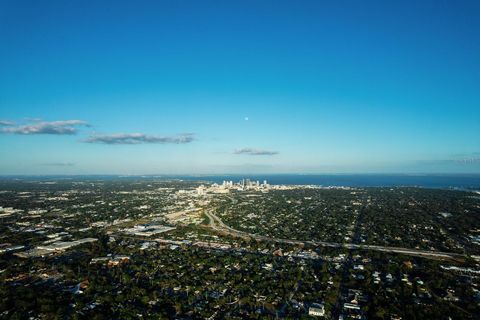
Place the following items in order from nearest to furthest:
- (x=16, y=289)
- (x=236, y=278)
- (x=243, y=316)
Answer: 1. (x=243, y=316)
2. (x=16, y=289)
3. (x=236, y=278)

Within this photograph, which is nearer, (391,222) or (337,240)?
(337,240)

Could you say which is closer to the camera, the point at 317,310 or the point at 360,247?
the point at 317,310

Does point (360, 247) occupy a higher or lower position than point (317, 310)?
higher

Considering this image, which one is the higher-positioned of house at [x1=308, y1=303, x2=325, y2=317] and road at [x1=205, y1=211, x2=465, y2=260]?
road at [x1=205, y1=211, x2=465, y2=260]

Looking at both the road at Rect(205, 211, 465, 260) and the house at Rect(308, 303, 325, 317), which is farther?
the road at Rect(205, 211, 465, 260)

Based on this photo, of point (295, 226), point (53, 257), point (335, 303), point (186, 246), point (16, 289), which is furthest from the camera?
point (295, 226)

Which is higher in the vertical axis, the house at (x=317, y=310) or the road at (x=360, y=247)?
the road at (x=360, y=247)

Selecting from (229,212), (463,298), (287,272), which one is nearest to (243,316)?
(287,272)

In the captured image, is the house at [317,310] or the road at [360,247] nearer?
the house at [317,310]

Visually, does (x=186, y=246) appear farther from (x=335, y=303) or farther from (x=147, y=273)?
(x=335, y=303)

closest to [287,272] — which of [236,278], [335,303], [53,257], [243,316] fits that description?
[236,278]
